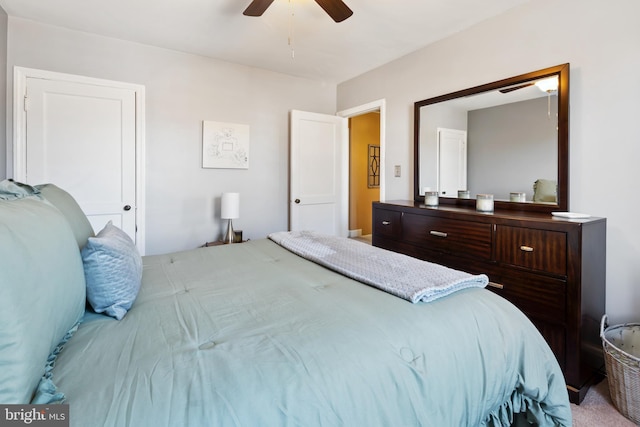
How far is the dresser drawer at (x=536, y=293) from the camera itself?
70.6 inches

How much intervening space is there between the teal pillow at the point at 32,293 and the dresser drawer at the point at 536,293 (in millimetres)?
2222

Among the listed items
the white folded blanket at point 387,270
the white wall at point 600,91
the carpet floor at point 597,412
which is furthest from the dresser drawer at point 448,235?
the carpet floor at point 597,412

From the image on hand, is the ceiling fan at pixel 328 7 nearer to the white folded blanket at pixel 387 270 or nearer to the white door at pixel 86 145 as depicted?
the white folded blanket at pixel 387 270

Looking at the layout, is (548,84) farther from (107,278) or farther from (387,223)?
(107,278)

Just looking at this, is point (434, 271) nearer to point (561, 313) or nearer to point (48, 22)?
point (561, 313)

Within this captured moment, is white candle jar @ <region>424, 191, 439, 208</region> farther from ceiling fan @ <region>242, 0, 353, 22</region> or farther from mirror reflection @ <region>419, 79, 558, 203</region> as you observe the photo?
ceiling fan @ <region>242, 0, 353, 22</region>

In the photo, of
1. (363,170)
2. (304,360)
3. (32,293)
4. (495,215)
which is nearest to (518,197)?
(495,215)

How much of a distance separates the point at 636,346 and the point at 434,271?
4.87 feet

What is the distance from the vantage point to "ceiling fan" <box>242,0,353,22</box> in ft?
6.68

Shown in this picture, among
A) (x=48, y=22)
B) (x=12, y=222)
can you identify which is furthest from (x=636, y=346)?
(x=48, y=22)

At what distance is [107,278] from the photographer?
3.51 ft

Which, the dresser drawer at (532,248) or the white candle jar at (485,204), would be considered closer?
the dresser drawer at (532,248)

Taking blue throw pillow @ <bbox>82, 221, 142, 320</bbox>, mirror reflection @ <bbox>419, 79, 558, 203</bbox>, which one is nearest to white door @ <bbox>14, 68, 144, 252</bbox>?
blue throw pillow @ <bbox>82, 221, 142, 320</bbox>

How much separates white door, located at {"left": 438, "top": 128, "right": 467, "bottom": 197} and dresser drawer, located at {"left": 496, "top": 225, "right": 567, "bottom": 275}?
0.88 metres
